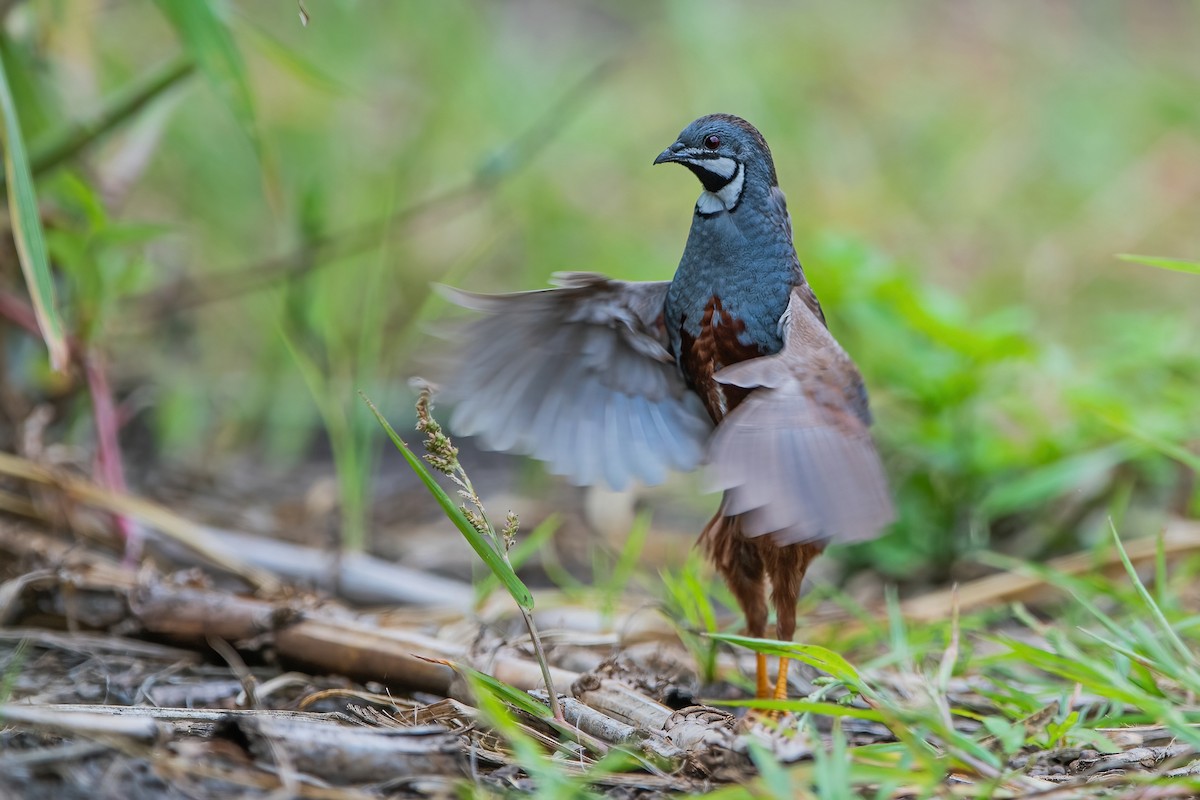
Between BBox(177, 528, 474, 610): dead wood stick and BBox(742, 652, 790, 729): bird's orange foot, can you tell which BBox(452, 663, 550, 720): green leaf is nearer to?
BBox(742, 652, 790, 729): bird's orange foot

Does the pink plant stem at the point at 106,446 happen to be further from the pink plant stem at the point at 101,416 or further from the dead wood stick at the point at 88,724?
the dead wood stick at the point at 88,724

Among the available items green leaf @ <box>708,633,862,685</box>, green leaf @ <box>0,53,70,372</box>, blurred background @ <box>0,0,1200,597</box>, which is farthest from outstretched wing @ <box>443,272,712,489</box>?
green leaf @ <box>0,53,70,372</box>

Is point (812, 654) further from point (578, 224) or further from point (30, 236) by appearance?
point (578, 224)

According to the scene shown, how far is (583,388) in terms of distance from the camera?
9.70 feet

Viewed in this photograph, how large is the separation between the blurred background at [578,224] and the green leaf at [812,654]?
1159 millimetres

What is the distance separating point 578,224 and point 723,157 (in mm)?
3828

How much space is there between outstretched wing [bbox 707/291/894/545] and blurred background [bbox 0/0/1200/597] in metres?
0.96

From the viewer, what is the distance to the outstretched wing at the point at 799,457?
2146 mm

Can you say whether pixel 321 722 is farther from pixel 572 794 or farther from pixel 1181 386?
pixel 1181 386

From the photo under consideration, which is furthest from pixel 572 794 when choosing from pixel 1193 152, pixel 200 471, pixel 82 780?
pixel 1193 152

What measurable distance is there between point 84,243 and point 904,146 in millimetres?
6053

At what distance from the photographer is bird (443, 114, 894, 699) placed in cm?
223

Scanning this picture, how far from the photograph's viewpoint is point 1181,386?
4082 millimetres

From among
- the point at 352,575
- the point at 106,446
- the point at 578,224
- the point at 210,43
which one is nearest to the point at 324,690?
the point at 352,575
